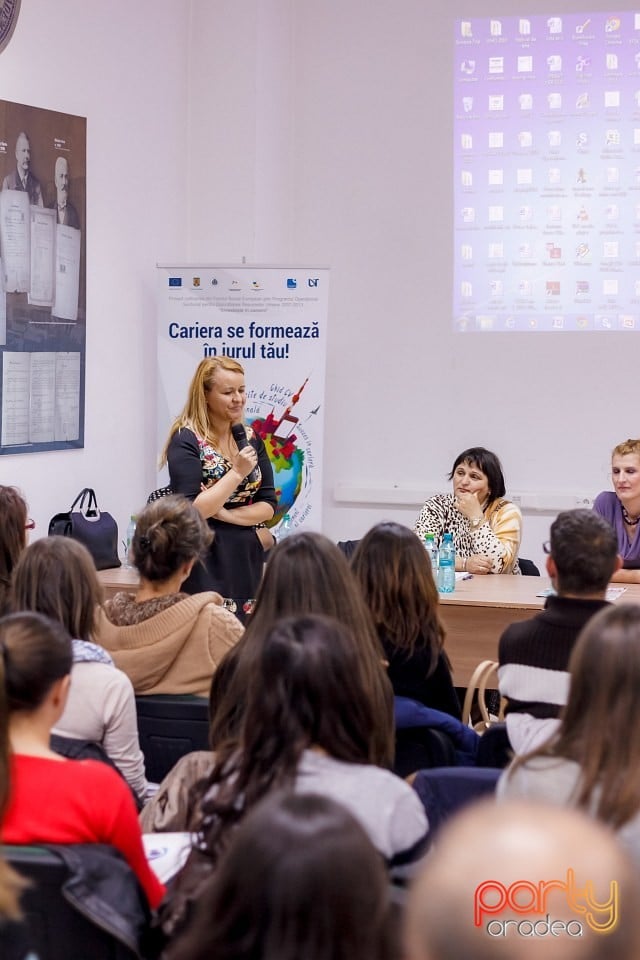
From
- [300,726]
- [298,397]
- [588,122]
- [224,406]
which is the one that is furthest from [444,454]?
[300,726]

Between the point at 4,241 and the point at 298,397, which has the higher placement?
the point at 4,241

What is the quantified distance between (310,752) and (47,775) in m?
0.40

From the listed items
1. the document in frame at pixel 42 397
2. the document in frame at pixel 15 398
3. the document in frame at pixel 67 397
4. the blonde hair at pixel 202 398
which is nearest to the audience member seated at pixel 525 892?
the blonde hair at pixel 202 398

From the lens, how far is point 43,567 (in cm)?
256

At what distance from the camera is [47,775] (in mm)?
1707

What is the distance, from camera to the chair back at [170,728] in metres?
2.72

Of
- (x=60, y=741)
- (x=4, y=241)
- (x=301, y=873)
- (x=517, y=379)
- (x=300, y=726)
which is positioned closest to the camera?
(x=301, y=873)

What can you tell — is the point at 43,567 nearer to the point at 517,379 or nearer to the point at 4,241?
the point at 4,241

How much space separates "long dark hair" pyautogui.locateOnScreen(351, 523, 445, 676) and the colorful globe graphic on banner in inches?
125

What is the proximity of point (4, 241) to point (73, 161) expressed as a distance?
0.75 metres

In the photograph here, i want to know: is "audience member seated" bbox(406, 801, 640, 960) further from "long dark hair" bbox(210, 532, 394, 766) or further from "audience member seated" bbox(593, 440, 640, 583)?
"audience member seated" bbox(593, 440, 640, 583)

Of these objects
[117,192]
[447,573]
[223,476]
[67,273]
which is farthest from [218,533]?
[117,192]

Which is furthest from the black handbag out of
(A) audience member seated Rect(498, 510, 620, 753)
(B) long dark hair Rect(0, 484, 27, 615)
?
(A) audience member seated Rect(498, 510, 620, 753)

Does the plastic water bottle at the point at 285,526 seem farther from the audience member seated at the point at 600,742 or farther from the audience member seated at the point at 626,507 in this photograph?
the audience member seated at the point at 600,742
